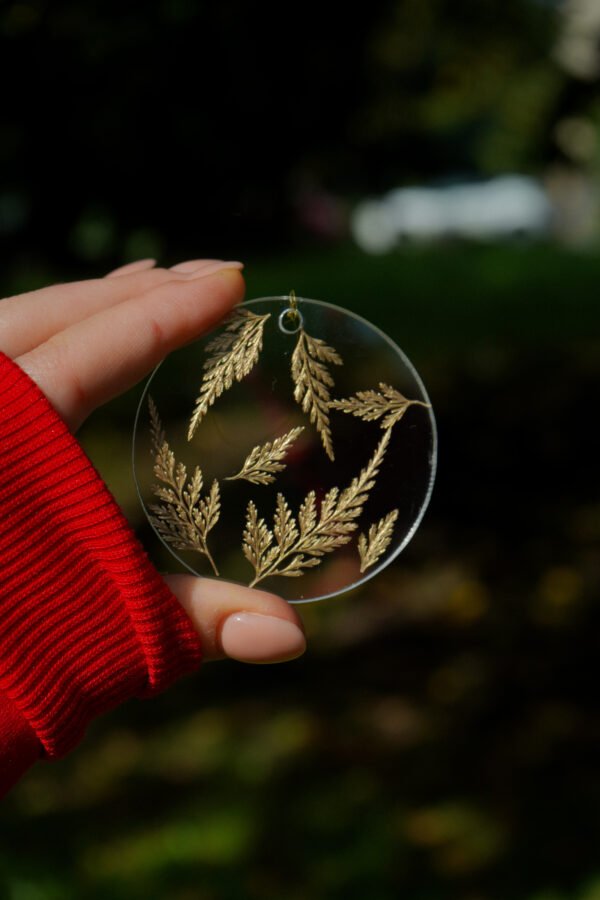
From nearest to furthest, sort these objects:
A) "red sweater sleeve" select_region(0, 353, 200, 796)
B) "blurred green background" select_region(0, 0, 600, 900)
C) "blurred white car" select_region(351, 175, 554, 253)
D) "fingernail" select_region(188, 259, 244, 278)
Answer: "red sweater sleeve" select_region(0, 353, 200, 796)
"fingernail" select_region(188, 259, 244, 278)
"blurred green background" select_region(0, 0, 600, 900)
"blurred white car" select_region(351, 175, 554, 253)

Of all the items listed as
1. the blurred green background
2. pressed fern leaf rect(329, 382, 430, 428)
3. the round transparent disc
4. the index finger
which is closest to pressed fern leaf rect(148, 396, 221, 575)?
the round transparent disc

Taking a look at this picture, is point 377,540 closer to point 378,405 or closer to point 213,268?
→ point 378,405

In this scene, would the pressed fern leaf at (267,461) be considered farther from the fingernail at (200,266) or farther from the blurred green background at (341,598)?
the blurred green background at (341,598)

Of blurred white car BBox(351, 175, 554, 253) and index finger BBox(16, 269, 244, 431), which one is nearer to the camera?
index finger BBox(16, 269, 244, 431)

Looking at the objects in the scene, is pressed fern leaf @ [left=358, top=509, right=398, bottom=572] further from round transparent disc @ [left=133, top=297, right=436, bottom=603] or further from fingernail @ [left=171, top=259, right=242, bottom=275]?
fingernail @ [left=171, top=259, right=242, bottom=275]

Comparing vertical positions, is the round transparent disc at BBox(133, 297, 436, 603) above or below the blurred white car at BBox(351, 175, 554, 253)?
above

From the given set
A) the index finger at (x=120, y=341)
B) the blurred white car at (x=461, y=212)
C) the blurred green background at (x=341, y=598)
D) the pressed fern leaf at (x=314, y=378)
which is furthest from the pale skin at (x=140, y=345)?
the blurred white car at (x=461, y=212)

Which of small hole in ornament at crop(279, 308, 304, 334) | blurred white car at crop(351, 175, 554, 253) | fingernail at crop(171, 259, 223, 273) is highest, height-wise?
fingernail at crop(171, 259, 223, 273)

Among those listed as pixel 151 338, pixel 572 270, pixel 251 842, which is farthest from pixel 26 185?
pixel 572 270
